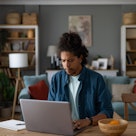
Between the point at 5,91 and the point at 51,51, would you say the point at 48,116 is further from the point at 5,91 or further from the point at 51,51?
the point at 51,51

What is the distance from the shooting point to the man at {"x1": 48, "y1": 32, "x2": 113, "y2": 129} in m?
1.94

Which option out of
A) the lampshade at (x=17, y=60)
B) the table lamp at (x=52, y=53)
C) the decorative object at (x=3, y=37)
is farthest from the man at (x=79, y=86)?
the decorative object at (x=3, y=37)

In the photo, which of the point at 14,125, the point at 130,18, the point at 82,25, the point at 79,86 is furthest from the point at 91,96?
the point at 82,25

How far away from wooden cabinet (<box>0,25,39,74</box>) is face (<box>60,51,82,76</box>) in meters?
4.30

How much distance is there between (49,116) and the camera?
1.67m

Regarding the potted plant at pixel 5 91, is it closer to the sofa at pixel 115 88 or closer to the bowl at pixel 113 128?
the sofa at pixel 115 88

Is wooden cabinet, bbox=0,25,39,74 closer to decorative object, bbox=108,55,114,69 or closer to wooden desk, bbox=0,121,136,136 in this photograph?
decorative object, bbox=108,55,114,69

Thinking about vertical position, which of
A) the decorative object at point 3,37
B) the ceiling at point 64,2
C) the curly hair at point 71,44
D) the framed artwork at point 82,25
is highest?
the ceiling at point 64,2

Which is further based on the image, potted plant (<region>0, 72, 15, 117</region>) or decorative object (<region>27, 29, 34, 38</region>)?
decorative object (<region>27, 29, 34, 38</region>)

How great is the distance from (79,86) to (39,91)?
2728 mm

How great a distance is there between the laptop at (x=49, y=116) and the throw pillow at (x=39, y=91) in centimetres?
280

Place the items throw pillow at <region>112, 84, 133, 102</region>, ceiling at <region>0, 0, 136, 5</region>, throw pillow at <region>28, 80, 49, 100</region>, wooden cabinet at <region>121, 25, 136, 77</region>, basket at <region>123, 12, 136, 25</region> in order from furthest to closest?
1. ceiling at <region>0, 0, 136, 5</region>
2. wooden cabinet at <region>121, 25, 136, 77</region>
3. basket at <region>123, 12, 136, 25</region>
4. throw pillow at <region>112, 84, 133, 102</region>
5. throw pillow at <region>28, 80, 49, 100</region>

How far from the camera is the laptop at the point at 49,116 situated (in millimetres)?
Result: 1626

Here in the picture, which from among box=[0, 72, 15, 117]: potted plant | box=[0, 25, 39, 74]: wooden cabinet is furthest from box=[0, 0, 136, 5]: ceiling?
box=[0, 72, 15, 117]: potted plant
